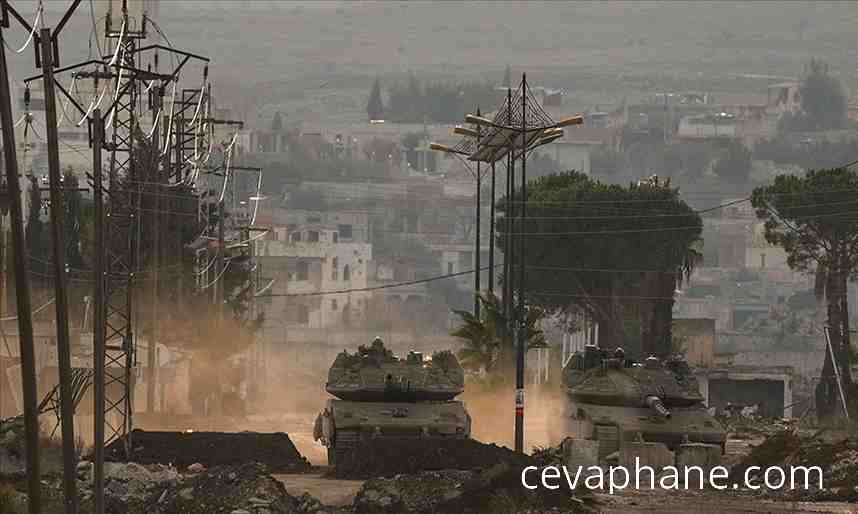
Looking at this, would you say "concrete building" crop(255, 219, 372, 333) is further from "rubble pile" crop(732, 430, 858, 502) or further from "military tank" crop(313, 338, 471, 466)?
"rubble pile" crop(732, 430, 858, 502)

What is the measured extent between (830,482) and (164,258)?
41874mm

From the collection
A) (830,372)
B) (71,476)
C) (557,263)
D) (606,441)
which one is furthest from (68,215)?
(71,476)

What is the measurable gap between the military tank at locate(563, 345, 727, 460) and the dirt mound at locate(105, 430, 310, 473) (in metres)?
4.96

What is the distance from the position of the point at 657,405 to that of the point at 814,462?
4815mm

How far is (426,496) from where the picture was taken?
118 ft

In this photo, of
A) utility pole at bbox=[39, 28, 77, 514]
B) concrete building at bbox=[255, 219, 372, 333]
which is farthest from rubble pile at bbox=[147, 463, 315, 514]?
concrete building at bbox=[255, 219, 372, 333]

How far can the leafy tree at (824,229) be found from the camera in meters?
82.5

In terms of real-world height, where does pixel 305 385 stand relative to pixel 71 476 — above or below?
below

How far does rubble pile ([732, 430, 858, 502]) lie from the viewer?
3756 centimetres

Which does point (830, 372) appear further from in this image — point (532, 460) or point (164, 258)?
point (532, 460)

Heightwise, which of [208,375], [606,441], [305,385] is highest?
[606,441]

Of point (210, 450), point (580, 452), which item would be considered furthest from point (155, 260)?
point (580, 452)

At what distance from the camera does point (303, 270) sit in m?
176

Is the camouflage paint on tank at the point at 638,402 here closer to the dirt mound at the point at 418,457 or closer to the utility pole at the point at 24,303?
the dirt mound at the point at 418,457
